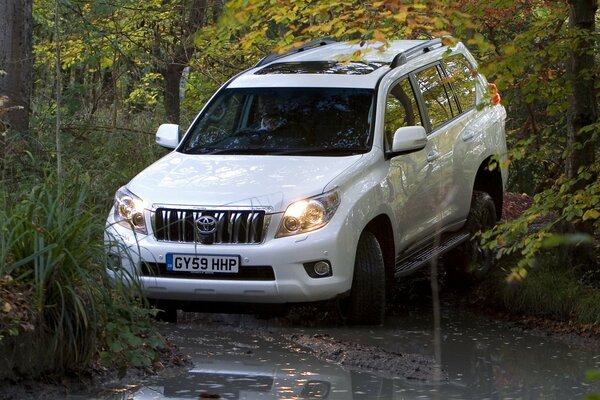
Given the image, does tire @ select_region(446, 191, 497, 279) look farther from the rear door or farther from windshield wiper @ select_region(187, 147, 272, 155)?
windshield wiper @ select_region(187, 147, 272, 155)

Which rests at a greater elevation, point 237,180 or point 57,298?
point 237,180

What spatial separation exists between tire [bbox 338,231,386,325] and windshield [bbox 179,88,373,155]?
2.56 ft

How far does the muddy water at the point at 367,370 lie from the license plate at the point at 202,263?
447mm

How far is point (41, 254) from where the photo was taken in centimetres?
589

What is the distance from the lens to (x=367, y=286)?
8.21 m

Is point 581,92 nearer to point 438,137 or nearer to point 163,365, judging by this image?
point 438,137

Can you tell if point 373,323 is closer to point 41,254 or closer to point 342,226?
point 342,226

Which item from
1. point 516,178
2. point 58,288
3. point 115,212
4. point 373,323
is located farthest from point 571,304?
point 516,178

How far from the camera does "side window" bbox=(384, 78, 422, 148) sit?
29.9 feet

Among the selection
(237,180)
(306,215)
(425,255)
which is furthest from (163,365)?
(425,255)

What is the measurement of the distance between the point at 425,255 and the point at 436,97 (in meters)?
1.42

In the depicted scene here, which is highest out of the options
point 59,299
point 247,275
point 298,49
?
point 298,49

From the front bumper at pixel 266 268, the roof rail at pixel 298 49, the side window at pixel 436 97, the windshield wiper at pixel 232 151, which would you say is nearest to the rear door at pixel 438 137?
the side window at pixel 436 97

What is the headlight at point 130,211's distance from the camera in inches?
317
